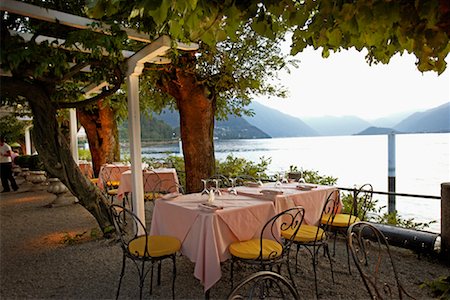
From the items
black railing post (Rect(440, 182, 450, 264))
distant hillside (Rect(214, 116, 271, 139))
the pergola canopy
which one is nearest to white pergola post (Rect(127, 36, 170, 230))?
the pergola canopy

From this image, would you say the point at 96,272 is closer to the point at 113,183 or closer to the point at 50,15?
the point at 50,15

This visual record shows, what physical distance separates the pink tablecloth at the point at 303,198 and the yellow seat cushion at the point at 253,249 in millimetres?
755

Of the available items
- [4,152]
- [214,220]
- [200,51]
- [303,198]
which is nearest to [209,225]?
[214,220]

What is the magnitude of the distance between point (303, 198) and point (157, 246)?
6.78 ft

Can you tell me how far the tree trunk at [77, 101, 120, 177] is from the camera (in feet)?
34.7

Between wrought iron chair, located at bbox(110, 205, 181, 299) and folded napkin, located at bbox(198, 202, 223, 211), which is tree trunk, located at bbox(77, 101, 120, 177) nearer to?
wrought iron chair, located at bbox(110, 205, 181, 299)

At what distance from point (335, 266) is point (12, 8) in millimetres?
4597

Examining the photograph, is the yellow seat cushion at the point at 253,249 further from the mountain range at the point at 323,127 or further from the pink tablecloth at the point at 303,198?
the mountain range at the point at 323,127

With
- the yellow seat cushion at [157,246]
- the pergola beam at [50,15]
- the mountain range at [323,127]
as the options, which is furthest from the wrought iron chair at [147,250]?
the mountain range at [323,127]

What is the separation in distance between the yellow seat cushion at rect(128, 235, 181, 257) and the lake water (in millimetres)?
2883

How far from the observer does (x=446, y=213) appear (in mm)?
4004

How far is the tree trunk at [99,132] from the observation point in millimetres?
10578

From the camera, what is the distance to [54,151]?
4.75 meters

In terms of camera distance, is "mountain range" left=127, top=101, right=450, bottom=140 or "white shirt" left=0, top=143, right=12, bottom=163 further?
"white shirt" left=0, top=143, right=12, bottom=163
